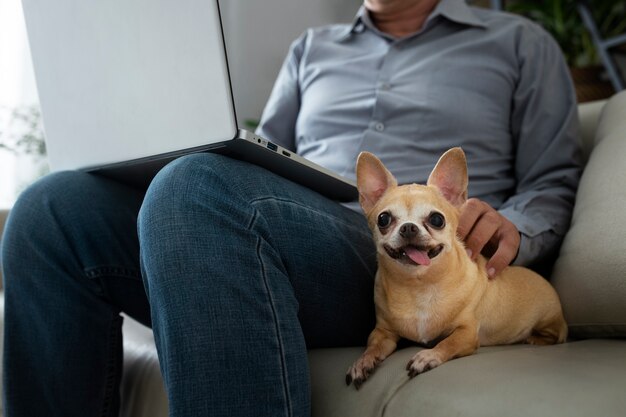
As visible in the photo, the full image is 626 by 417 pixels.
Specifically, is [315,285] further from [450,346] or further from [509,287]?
[509,287]

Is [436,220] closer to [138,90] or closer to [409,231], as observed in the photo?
[409,231]

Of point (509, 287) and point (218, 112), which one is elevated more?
point (218, 112)

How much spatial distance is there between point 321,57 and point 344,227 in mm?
682

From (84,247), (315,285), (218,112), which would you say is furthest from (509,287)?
(84,247)

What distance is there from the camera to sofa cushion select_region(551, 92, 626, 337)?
844 millimetres

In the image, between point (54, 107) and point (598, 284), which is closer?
point (598, 284)

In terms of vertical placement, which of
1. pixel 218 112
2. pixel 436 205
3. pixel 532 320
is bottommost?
pixel 532 320

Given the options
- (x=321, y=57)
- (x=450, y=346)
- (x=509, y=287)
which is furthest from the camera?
(x=321, y=57)

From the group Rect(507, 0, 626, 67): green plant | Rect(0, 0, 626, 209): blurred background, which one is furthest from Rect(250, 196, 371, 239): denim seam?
Rect(507, 0, 626, 67): green plant

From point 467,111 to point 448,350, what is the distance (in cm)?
62

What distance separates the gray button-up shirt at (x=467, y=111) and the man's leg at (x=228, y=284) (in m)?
0.47

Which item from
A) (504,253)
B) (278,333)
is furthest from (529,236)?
(278,333)

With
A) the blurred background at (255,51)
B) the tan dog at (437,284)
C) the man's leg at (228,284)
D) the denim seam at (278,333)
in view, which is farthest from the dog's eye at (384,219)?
the blurred background at (255,51)

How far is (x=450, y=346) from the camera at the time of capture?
Answer: 0.77 metres
